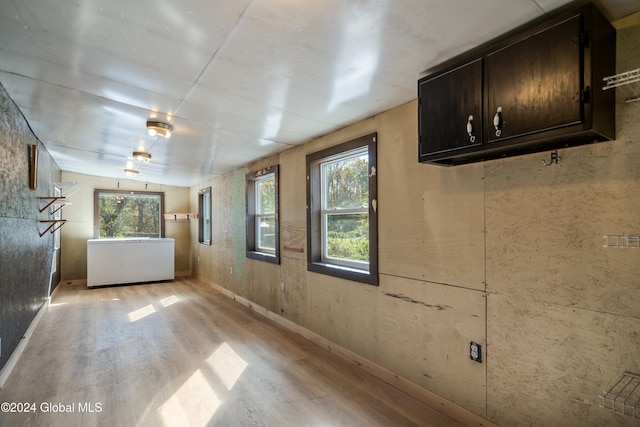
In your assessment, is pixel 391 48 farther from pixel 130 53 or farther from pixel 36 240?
pixel 36 240

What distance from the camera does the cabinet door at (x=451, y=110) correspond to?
5.49ft

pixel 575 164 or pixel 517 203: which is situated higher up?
pixel 575 164

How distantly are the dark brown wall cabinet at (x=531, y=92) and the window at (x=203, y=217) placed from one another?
20.2 feet

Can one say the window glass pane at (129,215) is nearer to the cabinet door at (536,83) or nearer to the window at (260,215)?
the window at (260,215)

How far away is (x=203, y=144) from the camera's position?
385 cm

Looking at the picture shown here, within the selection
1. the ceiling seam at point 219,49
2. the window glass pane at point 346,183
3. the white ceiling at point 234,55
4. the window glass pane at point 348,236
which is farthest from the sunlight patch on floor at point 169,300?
the ceiling seam at point 219,49

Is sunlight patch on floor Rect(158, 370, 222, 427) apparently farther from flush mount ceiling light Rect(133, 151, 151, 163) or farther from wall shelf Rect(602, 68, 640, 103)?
flush mount ceiling light Rect(133, 151, 151, 163)

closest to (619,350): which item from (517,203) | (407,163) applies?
(517,203)

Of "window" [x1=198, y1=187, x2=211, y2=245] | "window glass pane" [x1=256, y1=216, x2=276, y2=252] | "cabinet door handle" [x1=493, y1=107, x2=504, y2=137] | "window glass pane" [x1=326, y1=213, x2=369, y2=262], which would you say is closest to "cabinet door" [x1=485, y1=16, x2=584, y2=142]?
"cabinet door handle" [x1=493, y1=107, x2=504, y2=137]

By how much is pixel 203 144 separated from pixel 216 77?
6.22ft

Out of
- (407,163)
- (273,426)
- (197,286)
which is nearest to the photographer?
(273,426)

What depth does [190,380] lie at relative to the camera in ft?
8.57

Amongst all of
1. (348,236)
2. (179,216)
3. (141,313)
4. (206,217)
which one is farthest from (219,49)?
(179,216)

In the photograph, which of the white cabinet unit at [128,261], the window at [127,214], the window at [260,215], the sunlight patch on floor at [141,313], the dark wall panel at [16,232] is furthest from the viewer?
the window at [127,214]
